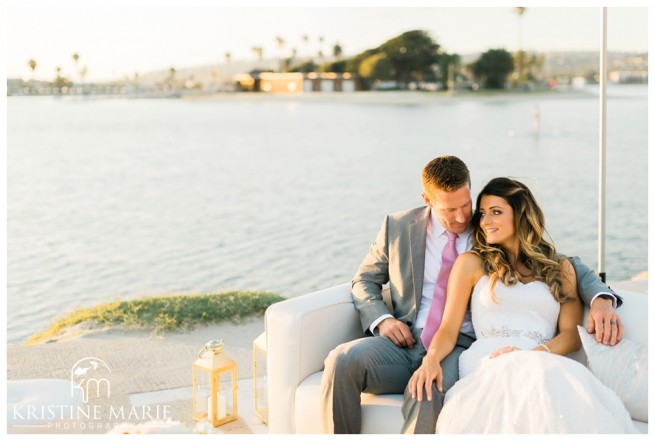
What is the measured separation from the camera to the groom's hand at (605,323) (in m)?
2.18

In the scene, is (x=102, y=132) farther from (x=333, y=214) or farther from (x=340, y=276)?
(x=340, y=276)

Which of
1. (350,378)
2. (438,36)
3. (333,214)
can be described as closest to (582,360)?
(350,378)

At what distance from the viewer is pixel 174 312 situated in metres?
4.30

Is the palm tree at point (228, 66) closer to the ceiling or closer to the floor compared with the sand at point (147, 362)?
closer to the ceiling

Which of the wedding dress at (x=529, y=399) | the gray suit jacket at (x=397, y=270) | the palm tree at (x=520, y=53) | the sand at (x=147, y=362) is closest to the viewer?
the wedding dress at (x=529, y=399)

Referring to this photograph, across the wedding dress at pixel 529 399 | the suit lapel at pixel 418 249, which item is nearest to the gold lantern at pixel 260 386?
the suit lapel at pixel 418 249

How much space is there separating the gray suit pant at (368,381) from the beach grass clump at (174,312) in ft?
6.74

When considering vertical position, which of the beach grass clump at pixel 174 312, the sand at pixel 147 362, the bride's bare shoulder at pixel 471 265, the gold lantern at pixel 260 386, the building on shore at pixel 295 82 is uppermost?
the building on shore at pixel 295 82

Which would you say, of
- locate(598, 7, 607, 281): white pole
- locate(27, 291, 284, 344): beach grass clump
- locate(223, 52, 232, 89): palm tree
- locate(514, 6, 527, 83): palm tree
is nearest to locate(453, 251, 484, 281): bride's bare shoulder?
locate(598, 7, 607, 281): white pole

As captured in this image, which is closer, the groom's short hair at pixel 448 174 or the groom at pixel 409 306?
the groom at pixel 409 306

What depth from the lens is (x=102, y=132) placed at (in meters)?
39.2

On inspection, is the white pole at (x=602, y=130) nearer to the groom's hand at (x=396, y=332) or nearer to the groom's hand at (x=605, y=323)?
the groom's hand at (x=605, y=323)

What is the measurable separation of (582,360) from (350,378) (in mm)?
705

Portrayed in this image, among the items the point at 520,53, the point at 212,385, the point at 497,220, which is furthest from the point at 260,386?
the point at 520,53
